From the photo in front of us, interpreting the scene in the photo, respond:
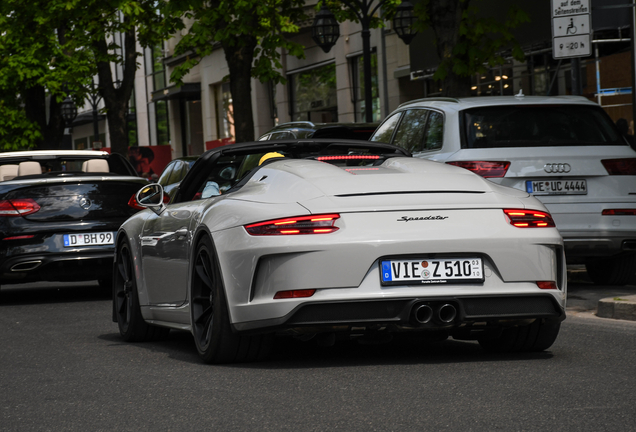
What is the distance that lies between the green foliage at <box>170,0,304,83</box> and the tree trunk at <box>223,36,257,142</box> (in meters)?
0.12

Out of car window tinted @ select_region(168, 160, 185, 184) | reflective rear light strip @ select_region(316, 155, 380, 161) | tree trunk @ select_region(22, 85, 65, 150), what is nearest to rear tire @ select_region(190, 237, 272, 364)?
reflective rear light strip @ select_region(316, 155, 380, 161)

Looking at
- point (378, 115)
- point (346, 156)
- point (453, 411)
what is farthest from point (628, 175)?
point (378, 115)

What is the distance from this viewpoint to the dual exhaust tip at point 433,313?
5.68 meters

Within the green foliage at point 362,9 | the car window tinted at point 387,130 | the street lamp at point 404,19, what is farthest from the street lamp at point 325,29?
the car window tinted at point 387,130

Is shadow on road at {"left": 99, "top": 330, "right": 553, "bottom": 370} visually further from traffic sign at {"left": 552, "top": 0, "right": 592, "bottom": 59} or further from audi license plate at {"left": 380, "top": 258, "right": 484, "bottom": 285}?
traffic sign at {"left": 552, "top": 0, "right": 592, "bottom": 59}

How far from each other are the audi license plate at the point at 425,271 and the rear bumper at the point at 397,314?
0.10 m

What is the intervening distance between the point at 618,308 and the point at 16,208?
6169 millimetres

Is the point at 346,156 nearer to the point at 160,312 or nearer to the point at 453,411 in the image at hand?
the point at 160,312

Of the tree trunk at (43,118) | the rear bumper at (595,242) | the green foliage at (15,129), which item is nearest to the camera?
the rear bumper at (595,242)

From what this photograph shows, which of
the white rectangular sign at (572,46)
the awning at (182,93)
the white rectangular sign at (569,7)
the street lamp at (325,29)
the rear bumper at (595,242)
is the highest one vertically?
the awning at (182,93)

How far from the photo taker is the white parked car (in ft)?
32.8

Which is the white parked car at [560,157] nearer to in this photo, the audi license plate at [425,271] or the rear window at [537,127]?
the rear window at [537,127]

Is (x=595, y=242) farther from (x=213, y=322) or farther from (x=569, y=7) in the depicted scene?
(x=213, y=322)

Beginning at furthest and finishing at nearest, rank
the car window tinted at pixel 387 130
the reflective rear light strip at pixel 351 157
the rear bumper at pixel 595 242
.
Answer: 1. the car window tinted at pixel 387 130
2. the rear bumper at pixel 595 242
3. the reflective rear light strip at pixel 351 157
